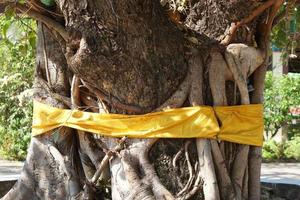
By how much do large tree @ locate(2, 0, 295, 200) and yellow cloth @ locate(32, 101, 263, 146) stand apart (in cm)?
7

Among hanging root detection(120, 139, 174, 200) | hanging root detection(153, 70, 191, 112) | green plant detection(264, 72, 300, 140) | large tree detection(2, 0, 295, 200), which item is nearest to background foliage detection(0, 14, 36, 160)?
green plant detection(264, 72, 300, 140)

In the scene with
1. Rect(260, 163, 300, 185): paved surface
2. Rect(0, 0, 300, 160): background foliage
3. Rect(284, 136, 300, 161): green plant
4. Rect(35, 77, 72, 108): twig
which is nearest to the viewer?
Rect(35, 77, 72, 108): twig

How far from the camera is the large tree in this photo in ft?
13.1

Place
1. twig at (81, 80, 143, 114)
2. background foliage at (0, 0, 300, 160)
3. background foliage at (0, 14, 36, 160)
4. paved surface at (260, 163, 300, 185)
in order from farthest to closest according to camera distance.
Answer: background foliage at (0, 0, 300, 160) → background foliage at (0, 14, 36, 160) → paved surface at (260, 163, 300, 185) → twig at (81, 80, 143, 114)

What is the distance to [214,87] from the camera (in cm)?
416

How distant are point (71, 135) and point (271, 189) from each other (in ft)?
6.60

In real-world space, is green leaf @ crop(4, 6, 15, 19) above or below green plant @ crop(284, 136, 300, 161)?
above

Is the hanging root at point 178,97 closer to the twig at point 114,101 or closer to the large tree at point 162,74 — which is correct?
the large tree at point 162,74

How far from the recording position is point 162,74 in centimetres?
410

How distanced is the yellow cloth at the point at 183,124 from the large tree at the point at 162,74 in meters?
0.07

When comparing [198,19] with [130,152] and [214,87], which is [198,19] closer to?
[214,87]

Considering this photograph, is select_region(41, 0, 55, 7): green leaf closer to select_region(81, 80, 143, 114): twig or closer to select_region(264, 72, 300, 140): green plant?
select_region(81, 80, 143, 114): twig

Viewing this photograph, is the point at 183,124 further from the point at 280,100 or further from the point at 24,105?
the point at 280,100

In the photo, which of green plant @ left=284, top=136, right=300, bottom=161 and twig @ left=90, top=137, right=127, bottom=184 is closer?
twig @ left=90, top=137, right=127, bottom=184
